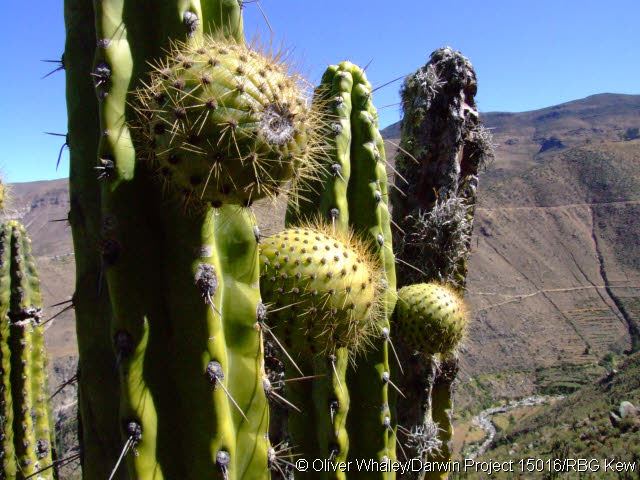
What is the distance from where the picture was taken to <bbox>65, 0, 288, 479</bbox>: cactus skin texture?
168cm

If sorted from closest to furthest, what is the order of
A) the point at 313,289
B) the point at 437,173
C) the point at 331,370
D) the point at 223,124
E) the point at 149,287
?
the point at 223,124, the point at 149,287, the point at 313,289, the point at 331,370, the point at 437,173

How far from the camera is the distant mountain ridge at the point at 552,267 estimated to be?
3161 centimetres

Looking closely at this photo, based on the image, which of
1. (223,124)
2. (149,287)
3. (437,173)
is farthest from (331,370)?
(437,173)

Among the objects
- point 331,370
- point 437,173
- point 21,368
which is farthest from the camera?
point 21,368

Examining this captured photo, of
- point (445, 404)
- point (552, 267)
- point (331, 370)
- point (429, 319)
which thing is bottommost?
point (552, 267)

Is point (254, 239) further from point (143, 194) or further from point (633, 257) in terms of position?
point (633, 257)

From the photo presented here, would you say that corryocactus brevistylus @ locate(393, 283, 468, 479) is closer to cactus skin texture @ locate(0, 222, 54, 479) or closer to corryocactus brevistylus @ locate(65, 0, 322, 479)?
corryocactus brevistylus @ locate(65, 0, 322, 479)

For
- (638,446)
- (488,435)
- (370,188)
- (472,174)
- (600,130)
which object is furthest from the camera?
(600,130)

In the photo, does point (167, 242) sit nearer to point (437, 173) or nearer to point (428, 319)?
point (428, 319)

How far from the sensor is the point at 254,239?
1.90m

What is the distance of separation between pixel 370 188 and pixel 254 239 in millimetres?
1589

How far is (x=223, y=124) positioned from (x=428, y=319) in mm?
2247

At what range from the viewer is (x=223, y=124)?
146cm

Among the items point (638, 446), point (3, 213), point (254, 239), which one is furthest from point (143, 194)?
point (638, 446)
